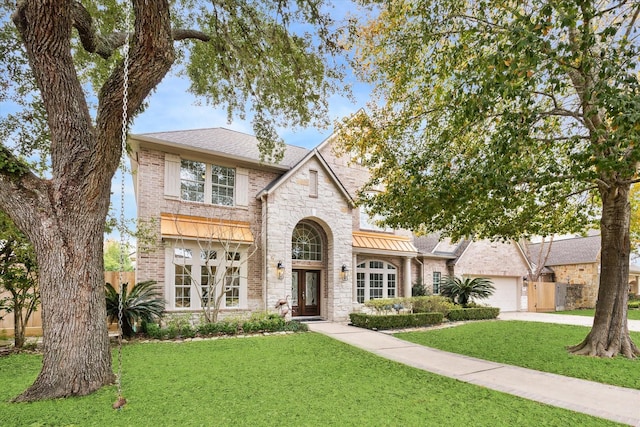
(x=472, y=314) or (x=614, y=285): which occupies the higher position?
(x=614, y=285)

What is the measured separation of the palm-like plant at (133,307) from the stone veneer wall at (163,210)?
45.7 inches

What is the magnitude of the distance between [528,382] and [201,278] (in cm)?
1074

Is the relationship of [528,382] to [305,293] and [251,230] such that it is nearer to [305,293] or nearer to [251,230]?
[305,293]

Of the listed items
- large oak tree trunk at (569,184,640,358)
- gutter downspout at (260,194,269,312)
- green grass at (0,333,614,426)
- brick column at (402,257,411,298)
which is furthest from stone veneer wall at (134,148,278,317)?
large oak tree trunk at (569,184,640,358)

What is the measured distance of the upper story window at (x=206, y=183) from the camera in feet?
46.6

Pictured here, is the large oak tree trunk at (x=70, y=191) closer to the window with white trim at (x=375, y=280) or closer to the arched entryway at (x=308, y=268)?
the arched entryway at (x=308, y=268)

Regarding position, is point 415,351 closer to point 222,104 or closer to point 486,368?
point 486,368

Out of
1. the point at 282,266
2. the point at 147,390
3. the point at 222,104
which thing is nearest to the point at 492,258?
the point at 282,266

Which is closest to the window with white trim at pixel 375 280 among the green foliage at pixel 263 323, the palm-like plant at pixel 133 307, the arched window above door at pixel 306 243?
the arched window above door at pixel 306 243

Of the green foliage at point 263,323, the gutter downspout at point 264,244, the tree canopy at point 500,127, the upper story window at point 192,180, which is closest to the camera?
the tree canopy at point 500,127

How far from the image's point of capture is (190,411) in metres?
5.10

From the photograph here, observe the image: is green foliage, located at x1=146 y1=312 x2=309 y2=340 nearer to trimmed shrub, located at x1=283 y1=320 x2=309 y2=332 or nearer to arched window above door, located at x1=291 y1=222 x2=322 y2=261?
trimmed shrub, located at x1=283 y1=320 x2=309 y2=332

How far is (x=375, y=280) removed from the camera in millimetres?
18422

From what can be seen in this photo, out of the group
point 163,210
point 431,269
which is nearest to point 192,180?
point 163,210
